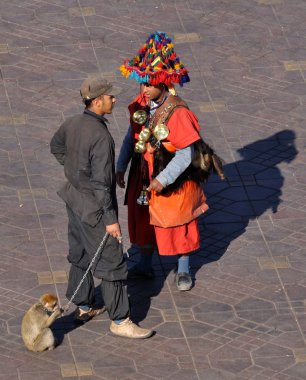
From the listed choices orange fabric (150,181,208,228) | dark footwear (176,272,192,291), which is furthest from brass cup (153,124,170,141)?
dark footwear (176,272,192,291)

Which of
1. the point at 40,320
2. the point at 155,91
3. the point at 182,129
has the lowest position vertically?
the point at 40,320

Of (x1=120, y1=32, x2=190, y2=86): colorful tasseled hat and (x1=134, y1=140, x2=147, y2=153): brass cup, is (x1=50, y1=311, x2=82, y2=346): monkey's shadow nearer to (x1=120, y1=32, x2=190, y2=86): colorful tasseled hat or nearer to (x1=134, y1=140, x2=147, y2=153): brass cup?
(x1=134, y1=140, x2=147, y2=153): brass cup

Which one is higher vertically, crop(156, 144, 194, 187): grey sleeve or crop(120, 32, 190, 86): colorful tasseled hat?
crop(120, 32, 190, 86): colorful tasseled hat

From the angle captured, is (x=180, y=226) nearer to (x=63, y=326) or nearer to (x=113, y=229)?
(x=113, y=229)

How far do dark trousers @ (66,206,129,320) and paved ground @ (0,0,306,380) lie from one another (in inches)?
9.9

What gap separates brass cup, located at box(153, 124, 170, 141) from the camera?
10.8 meters

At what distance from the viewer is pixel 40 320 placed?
412 inches

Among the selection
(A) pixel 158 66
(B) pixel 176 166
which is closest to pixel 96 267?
(B) pixel 176 166

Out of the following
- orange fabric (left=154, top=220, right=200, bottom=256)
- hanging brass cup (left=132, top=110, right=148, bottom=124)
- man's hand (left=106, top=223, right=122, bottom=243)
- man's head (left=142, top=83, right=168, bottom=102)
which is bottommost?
orange fabric (left=154, top=220, right=200, bottom=256)

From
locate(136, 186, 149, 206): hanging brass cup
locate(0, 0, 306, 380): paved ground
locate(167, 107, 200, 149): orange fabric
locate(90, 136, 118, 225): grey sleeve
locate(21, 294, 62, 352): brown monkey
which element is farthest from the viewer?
locate(136, 186, 149, 206): hanging brass cup

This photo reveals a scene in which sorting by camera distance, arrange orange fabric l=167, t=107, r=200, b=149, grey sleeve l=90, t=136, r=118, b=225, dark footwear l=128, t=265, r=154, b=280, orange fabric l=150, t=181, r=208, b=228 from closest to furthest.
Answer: grey sleeve l=90, t=136, r=118, b=225 → orange fabric l=167, t=107, r=200, b=149 → orange fabric l=150, t=181, r=208, b=228 → dark footwear l=128, t=265, r=154, b=280

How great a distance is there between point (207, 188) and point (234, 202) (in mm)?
325

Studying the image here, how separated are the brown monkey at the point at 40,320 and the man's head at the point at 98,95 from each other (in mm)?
1454

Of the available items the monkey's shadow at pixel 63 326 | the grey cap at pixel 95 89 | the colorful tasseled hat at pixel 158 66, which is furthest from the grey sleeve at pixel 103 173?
the monkey's shadow at pixel 63 326
